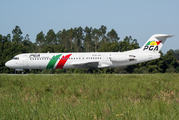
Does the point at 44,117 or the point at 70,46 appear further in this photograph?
the point at 70,46

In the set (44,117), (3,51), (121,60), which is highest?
(3,51)

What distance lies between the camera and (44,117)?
5.91 meters

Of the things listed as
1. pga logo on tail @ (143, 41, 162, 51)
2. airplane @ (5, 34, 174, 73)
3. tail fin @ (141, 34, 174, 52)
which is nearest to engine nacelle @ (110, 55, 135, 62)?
airplane @ (5, 34, 174, 73)

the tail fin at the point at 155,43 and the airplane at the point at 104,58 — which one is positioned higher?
the tail fin at the point at 155,43

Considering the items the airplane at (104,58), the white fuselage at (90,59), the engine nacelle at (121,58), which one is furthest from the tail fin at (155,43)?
the engine nacelle at (121,58)

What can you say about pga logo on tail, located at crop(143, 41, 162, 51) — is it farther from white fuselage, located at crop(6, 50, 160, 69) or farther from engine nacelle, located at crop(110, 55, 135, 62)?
engine nacelle, located at crop(110, 55, 135, 62)

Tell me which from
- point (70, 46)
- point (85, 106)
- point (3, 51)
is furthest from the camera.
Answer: point (70, 46)

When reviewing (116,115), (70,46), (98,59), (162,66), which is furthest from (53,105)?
(70,46)

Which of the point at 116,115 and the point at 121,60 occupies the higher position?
the point at 121,60

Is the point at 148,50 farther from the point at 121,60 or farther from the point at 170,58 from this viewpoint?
the point at 170,58

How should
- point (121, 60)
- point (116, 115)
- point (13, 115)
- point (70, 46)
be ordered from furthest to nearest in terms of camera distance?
point (70, 46) → point (121, 60) → point (13, 115) → point (116, 115)

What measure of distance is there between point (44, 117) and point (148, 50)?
23.9m

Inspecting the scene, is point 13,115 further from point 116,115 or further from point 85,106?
point 116,115

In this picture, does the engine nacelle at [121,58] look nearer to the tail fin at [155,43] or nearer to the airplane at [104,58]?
the airplane at [104,58]
